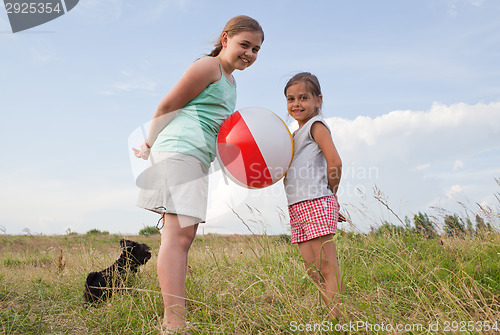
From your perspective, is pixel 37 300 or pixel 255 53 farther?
pixel 37 300

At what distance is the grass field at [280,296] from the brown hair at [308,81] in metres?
1.31

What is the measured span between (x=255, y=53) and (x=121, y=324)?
2417 mm

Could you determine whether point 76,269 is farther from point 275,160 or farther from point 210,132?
A: point 275,160

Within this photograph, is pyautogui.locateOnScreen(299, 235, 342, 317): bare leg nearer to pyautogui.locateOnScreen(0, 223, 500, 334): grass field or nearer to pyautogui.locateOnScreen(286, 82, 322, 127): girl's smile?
pyautogui.locateOnScreen(0, 223, 500, 334): grass field

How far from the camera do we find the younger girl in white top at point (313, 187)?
272cm

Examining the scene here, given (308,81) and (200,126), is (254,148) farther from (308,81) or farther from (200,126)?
(308,81)

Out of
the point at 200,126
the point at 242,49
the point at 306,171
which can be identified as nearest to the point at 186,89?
the point at 200,126

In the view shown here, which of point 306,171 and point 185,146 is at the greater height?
point 185,146

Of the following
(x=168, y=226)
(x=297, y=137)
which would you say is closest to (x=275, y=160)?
(x=297, y=137)

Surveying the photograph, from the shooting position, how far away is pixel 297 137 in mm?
3025

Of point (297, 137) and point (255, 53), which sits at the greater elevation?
point (255, 53)

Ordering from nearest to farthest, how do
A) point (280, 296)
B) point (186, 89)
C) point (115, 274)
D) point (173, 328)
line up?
point (280, 296), point (173, 328), point (186, 89), point (115, 274)

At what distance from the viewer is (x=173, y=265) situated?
8.74 ft

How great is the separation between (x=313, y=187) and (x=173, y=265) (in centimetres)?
114
